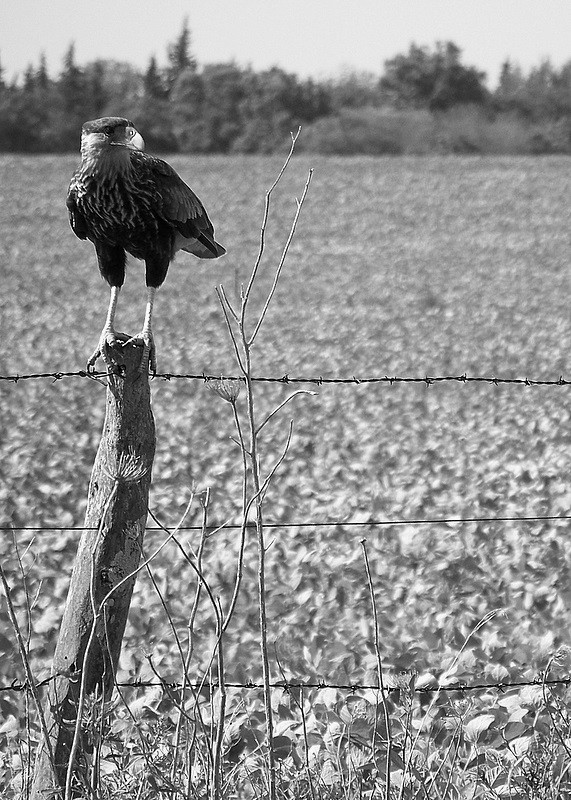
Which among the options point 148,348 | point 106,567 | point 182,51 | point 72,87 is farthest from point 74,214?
point 182,51

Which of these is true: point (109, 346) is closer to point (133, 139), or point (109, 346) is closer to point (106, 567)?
point (106, 567)

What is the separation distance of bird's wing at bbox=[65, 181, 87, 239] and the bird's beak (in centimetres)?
28

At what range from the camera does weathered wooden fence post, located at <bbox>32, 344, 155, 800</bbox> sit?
106 inches

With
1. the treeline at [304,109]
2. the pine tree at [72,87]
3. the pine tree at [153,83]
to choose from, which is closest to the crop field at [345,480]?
the treeline at [304,109]

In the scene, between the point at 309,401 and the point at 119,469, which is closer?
the point at 119,469

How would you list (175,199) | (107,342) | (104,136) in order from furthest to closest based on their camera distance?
(175,199), (104,136), (107,342)

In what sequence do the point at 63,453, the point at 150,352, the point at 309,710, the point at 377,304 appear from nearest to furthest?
1. the point at 150,352
2. the point at 309,710
3. the point at 63,453
4. the point at 377,304

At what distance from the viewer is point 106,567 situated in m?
2.74

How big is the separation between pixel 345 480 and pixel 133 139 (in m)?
5.07

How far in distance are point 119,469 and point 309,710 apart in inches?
74.4

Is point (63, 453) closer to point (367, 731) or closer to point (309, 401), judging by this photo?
point (309, 401)

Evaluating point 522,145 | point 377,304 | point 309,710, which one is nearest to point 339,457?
point 309,710

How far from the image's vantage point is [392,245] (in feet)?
94.2

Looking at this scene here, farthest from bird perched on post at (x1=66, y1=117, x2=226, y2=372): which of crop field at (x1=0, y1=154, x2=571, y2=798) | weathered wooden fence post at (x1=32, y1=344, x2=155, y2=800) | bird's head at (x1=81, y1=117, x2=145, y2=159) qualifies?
weathered wooden fence post at (x1=32, y1=344, x2=155, y2=800)
